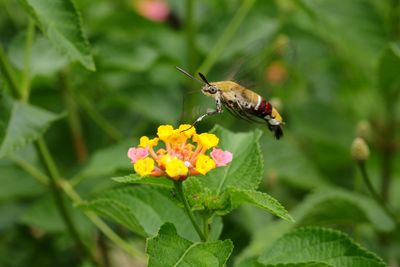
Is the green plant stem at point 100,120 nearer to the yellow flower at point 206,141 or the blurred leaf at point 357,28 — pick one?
the blurred leaf at point 357,28

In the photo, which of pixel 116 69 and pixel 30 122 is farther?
pixel 116 69

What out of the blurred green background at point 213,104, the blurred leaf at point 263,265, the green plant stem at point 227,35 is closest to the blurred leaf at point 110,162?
the blurred green background at point 213,104

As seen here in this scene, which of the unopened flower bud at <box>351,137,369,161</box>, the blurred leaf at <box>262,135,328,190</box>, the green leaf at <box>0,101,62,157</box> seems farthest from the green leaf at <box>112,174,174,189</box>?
the blurred leaf at <box>262,135,328,190</box>

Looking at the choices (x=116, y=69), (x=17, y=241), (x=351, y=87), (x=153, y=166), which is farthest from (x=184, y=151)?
(x=351, y=87)

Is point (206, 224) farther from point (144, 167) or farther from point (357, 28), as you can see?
point (357, 28)

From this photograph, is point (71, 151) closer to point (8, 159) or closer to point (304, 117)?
point (8, 159)

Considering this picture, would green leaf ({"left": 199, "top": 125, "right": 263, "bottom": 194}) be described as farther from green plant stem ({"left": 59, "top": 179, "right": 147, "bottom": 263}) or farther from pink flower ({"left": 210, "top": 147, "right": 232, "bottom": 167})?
green plant stem ({"left": 59, "top": 179, "right": 147, "bottom": 263})
